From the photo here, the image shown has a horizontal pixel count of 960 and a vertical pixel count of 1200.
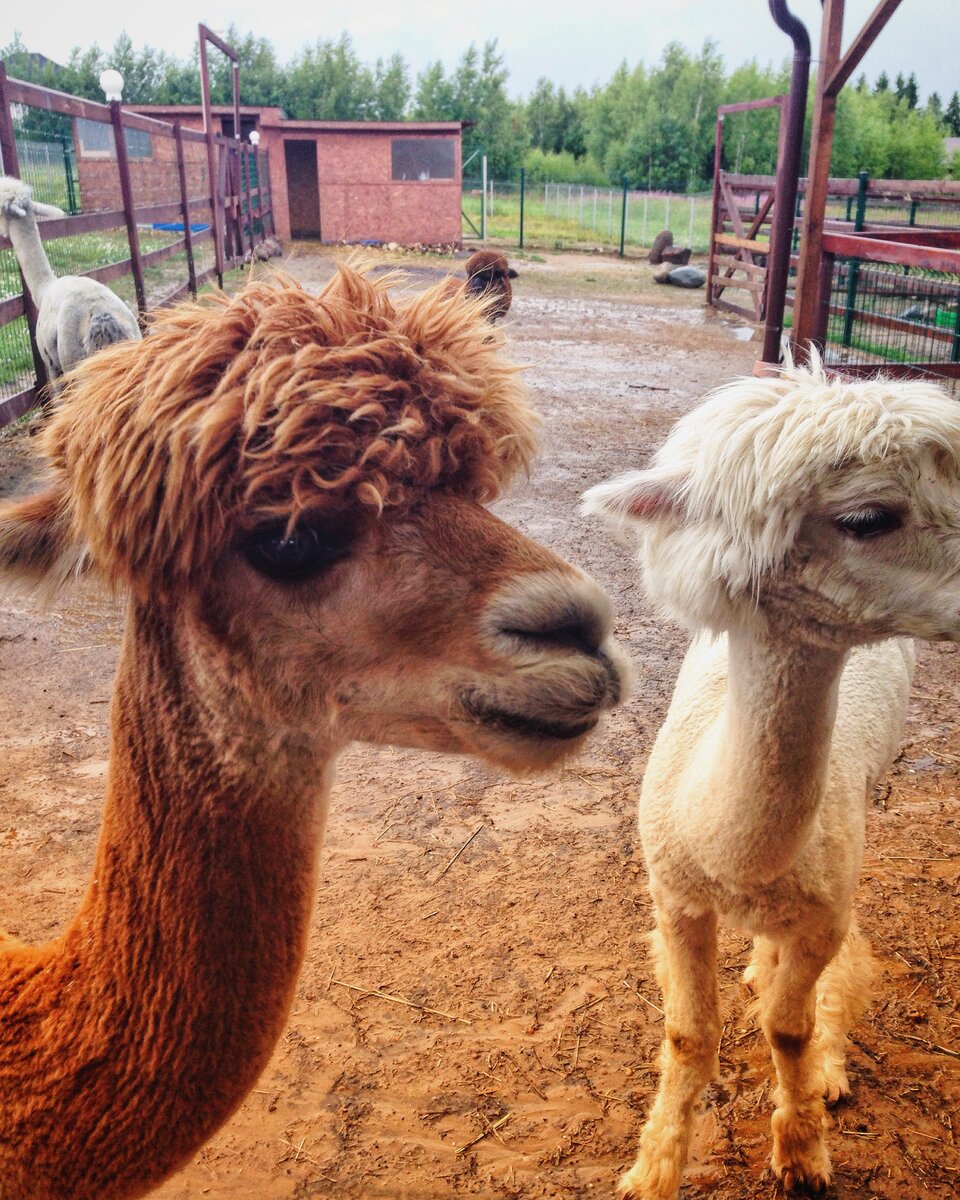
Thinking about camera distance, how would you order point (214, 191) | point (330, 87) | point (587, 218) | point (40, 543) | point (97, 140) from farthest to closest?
1. point (330, 87)
2. point (587, 218)
3. point (214, 191)
4. point (97, 140)
5. point (40, 543)

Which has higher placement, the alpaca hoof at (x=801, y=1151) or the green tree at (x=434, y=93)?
the green tree at (x=434, y=93)

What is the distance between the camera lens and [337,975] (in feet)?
9.81

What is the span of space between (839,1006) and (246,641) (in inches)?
90.5

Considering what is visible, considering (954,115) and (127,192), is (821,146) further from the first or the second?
(954,115)

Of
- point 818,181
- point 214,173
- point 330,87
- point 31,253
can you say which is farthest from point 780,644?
point 330,87

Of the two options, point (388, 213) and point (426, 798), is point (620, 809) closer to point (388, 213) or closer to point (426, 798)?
point (426, 798)

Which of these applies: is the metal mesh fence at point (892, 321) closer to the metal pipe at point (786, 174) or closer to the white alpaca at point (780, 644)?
the metal pipe at point (786, 174)

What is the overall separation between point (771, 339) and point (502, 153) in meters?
54.8

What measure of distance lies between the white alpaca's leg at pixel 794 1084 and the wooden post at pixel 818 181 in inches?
197

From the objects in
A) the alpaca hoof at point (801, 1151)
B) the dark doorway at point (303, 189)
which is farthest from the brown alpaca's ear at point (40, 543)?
the dark doorway at point (303, 189)

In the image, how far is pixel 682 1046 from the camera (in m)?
2.44

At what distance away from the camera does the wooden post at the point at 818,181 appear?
6562mm

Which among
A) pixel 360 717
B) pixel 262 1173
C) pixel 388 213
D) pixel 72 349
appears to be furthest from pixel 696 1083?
pixel 388 213

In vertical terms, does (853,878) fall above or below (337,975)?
above
